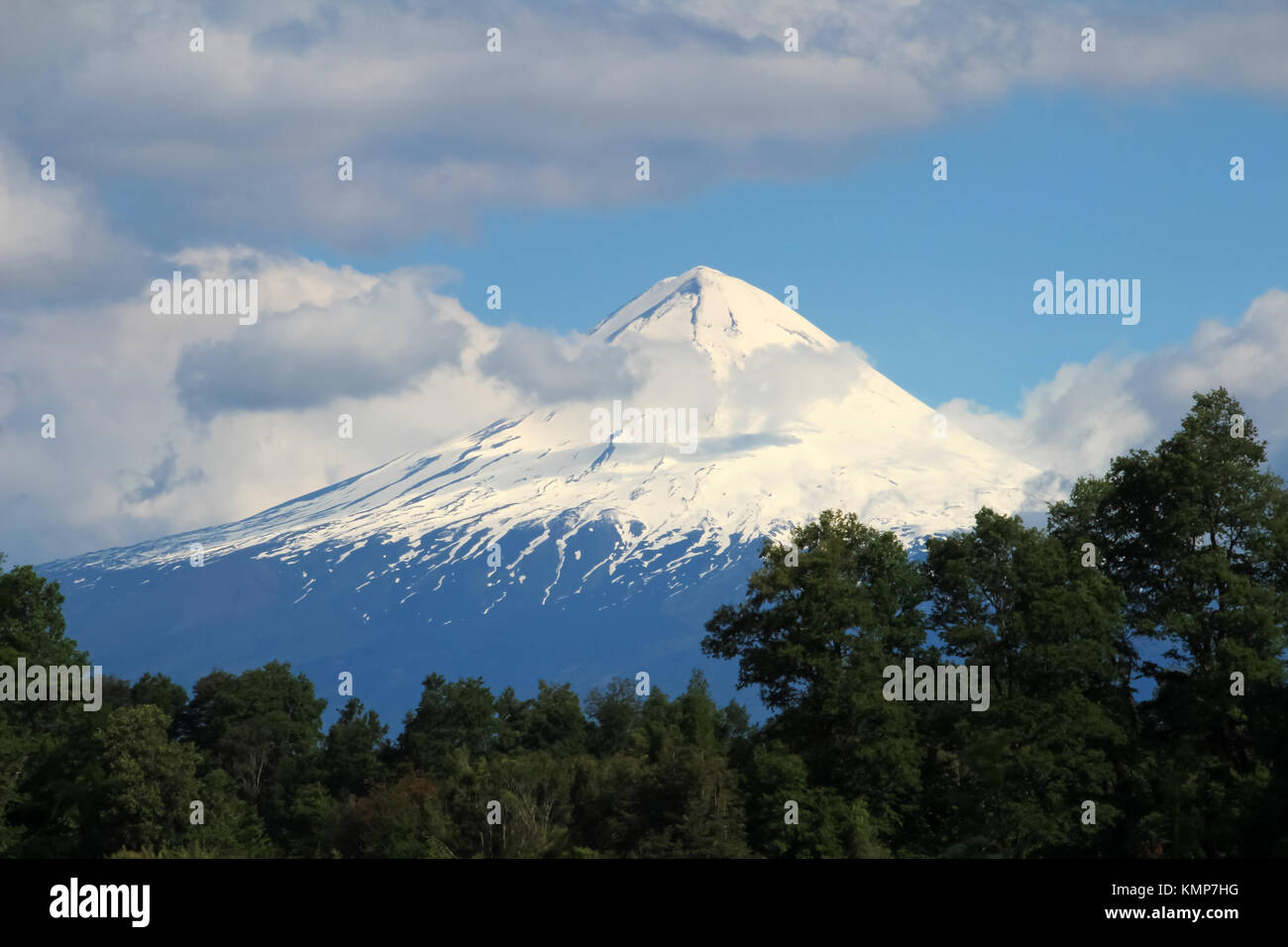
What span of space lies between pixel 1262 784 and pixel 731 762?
70.6 ft

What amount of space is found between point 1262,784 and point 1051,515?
2153cm

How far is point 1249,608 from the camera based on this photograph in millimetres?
47562

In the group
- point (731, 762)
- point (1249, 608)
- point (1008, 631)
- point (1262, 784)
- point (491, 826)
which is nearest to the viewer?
point (1262, 784)

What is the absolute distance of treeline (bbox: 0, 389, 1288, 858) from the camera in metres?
45.8

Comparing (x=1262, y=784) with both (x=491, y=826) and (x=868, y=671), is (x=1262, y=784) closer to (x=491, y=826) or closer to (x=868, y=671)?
(x=868, y=671)

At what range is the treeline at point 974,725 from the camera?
150 ft

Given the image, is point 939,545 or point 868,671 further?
point 939,545

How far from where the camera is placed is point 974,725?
164 feet
